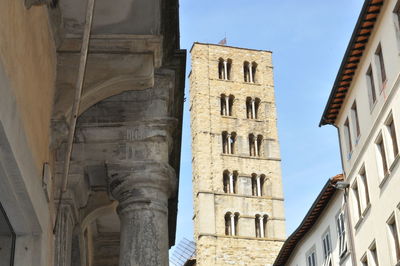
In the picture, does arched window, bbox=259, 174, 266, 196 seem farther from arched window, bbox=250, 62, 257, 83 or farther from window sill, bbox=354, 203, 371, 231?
window sill, bbox=354, 203, 371, 231

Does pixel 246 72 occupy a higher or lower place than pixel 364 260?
higher

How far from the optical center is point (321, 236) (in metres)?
36.8

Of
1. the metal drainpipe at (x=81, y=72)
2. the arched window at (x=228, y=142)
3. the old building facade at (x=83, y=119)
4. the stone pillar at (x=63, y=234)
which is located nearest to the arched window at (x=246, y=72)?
the arched window at (x=228, y=142)

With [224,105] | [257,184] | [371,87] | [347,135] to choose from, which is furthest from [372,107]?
[224,105]

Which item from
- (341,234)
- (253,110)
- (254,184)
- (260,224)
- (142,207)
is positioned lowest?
(142,207)

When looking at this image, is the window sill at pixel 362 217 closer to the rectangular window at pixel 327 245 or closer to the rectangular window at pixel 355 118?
the rectangular window at pixel 355 118

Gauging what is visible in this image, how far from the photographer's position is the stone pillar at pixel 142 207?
28.8 feet

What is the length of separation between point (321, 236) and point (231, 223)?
150 feet

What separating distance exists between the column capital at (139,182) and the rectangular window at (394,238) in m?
17.7

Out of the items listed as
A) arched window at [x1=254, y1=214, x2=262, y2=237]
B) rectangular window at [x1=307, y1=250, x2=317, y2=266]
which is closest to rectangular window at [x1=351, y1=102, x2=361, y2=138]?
rectangular window at [x1=307, y1=250, x2=317, y2=266]

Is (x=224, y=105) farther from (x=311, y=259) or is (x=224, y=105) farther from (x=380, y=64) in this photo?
(x=380, y=64)

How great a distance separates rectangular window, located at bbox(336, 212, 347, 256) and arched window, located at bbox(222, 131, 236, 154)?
52.7 meters

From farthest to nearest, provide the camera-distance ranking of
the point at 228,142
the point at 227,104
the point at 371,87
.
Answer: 1. the point at 227,104
2. the point at 228,142
3. the point at 371,87

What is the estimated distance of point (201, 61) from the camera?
9000 centimetres
